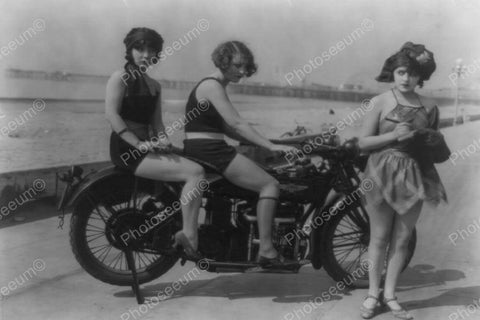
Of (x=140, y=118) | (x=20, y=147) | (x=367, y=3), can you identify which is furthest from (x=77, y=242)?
(x=20, y=147)

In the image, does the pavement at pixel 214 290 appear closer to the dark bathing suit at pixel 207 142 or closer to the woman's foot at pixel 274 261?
the woman's foot at pixel 274 261

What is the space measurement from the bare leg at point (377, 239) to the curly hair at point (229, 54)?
121cm

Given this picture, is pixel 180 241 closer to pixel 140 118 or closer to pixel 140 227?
pixel 140 227

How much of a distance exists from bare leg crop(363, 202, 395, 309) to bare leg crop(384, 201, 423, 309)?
47 millimetres

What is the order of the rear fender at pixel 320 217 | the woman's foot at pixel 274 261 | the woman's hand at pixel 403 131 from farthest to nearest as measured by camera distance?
the rear fender at pixel 320 217 < the woman's foot at pixel 274 261 < the woman's hand at pixel 403 131

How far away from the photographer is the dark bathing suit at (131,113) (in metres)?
3.95

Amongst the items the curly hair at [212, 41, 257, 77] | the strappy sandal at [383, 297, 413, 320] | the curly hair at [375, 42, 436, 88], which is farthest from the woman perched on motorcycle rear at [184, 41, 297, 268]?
the strappy sandal at [383, 297, 413, 320]

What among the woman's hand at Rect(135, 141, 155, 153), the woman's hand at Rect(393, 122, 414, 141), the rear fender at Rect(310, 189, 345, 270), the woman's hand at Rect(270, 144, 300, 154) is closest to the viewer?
the woman's hand at Rect(393, 122, 414, 141)

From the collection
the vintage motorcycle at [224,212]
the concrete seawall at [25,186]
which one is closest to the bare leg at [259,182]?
the vintage motorcycle at [224,212]

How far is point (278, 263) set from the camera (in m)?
4.05

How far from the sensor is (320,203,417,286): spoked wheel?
13.7 ft

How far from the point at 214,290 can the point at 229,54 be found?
1.68 metres

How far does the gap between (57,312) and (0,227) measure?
2.14 meters

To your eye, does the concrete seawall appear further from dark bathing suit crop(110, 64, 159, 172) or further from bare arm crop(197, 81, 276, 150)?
bare arm crop(197, 81, 276, 150)
